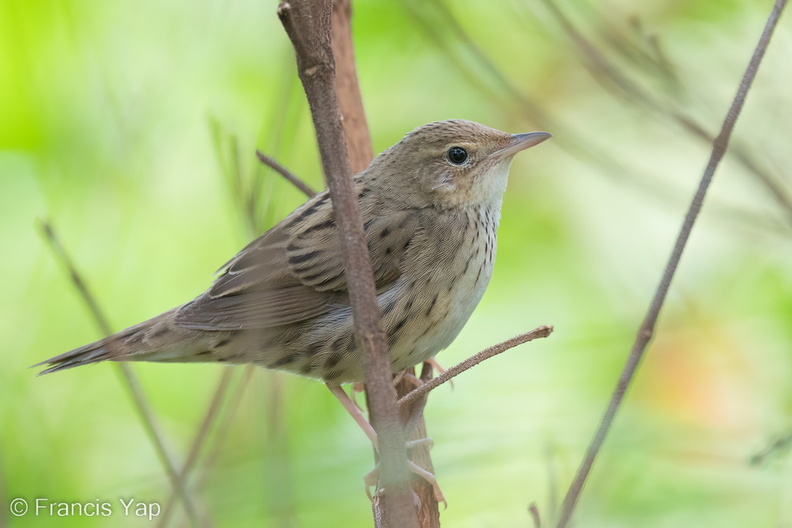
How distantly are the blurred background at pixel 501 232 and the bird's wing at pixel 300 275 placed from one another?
14.7 inches

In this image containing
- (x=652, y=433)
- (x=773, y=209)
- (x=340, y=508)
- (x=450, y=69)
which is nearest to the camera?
(x=652, y=433)

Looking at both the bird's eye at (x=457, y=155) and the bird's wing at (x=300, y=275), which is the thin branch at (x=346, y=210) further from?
the bird's eye at (x=457, y=155)

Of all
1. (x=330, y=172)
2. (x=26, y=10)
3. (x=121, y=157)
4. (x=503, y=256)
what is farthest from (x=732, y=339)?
(x=26, y=10)

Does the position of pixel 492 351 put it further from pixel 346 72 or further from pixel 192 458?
pixel 346 72

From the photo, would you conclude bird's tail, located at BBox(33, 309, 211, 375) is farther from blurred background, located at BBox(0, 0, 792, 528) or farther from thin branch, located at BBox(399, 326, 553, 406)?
thin branch, located at BBox(399, 326, 553, 406)

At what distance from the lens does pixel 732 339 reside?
447 centimetres

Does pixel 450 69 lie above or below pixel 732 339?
above

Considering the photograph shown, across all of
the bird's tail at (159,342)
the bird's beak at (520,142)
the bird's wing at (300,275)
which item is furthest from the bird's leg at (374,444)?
the bird's beak at (520,142)

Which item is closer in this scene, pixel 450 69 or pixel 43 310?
pixel 43 310

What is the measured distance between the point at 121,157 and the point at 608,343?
265cm

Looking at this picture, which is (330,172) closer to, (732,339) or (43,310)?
(43,310)

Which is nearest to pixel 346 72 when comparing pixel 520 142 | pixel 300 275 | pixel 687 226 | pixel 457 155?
pixel 457 155

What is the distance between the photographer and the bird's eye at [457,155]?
3592mm

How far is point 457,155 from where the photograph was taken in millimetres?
3602
